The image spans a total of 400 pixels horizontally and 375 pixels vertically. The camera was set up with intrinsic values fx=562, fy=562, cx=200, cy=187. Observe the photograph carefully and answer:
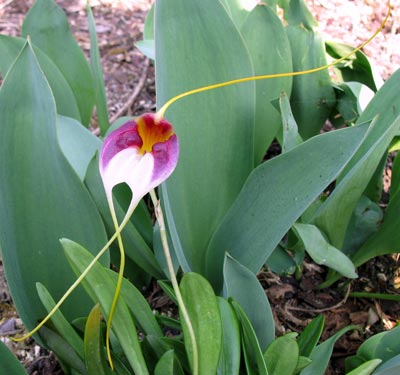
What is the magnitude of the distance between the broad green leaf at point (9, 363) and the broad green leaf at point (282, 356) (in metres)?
0.38

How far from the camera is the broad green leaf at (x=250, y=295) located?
886 mm

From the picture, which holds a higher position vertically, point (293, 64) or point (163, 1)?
point (163, 1)

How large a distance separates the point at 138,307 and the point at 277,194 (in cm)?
29

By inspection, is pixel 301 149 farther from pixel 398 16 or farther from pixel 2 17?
pixel 2 17

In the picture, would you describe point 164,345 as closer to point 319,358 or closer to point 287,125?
point 319,358

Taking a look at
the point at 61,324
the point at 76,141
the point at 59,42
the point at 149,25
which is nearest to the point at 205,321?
the point at 61,324

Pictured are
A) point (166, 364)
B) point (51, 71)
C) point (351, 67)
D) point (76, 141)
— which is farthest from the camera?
point (351, 67)

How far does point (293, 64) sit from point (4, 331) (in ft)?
3.07

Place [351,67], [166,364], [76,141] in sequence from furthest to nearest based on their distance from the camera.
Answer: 1. [351,67]
2. [76,141]
3. [166,364]

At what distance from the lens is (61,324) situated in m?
0.87

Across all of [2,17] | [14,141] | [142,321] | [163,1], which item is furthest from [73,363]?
[2,17]

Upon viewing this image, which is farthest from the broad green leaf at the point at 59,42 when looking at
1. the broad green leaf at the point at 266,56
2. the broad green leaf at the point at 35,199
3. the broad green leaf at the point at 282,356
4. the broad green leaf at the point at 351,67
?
the broad green leaf at the point at 282,356

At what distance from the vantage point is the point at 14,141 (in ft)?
2.91

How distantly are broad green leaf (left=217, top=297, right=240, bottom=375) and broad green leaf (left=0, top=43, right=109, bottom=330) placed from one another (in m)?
0.24
